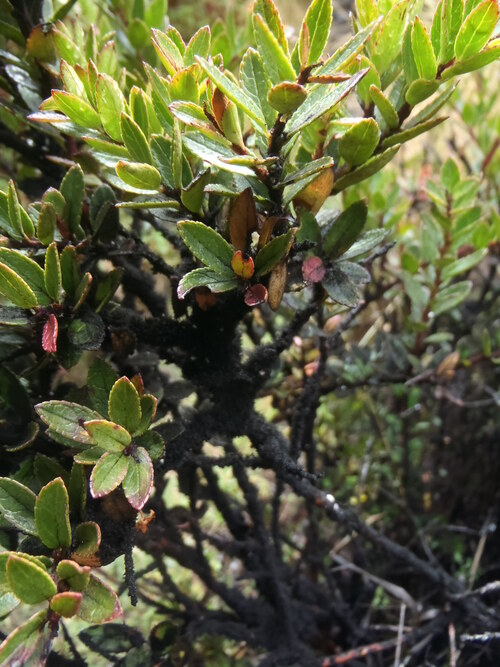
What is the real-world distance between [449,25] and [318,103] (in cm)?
14

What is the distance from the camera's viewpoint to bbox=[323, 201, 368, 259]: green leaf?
0.51 metres

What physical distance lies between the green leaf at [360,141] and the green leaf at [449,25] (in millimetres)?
80

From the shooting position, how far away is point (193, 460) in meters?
0.61

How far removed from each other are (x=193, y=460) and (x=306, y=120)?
14.8 inches

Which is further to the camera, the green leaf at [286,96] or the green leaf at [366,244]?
the green leaf at [366,244]

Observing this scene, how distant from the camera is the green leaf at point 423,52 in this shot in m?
0.43

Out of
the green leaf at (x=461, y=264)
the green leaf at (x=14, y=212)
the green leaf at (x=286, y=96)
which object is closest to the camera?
the green leaf at (x=286, y=96)

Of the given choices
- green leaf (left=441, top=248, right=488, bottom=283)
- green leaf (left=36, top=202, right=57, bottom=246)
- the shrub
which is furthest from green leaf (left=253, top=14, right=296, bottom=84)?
green leaf (left=441, top=248, right=488, bottom=283)

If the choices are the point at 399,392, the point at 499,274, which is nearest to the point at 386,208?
the point at 399,392

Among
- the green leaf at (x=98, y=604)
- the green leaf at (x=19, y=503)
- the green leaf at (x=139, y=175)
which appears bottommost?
the green leaf at (x=98, y=604)

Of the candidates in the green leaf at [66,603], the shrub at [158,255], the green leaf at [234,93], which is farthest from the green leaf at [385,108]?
the green leaf at [66,603]

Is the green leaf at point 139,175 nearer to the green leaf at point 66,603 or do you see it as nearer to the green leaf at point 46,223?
the green leaf at point 46,223

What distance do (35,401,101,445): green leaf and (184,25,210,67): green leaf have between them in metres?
0.31

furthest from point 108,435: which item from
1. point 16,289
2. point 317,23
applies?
point 317,23
